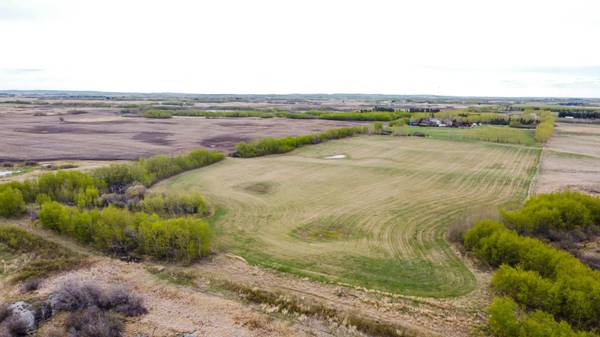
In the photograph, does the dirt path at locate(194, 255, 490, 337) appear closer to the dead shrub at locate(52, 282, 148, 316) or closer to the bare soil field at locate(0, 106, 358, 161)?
the dead shrub at locate(52, 282, 148, 316)

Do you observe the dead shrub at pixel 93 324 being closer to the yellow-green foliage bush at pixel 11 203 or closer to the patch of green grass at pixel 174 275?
the patch of green grass at pixel 174 275

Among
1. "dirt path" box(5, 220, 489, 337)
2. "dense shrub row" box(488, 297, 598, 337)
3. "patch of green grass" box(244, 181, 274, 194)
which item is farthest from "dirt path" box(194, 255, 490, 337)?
"patch of green grass" box(244, 181, 274, 194)

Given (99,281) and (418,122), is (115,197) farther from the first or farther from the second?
(418,122)

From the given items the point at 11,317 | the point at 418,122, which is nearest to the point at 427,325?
the point at 11,317

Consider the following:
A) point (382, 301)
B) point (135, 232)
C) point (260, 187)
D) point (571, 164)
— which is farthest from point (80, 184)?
point (571, 164)

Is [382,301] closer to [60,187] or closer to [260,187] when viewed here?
[260,187]

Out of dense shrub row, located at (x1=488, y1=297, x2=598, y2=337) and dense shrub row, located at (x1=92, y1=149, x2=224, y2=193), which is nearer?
dense shrub row, located at (x1=488, y1=297, x2=598, y2=337)
